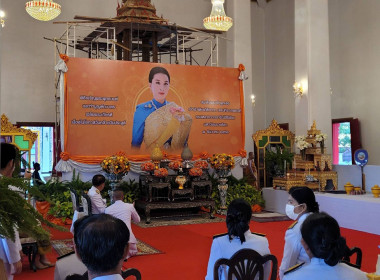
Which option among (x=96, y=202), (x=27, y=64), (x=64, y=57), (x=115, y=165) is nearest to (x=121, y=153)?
(x=115, y=165)

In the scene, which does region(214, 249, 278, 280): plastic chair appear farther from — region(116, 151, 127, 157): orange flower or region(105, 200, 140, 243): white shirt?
region(116, 151, 127, 157): orange flower

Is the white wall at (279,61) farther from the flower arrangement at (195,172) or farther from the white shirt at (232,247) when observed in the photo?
the white shirt at (232,247)

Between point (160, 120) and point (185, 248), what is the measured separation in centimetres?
484

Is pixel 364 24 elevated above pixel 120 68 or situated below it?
above

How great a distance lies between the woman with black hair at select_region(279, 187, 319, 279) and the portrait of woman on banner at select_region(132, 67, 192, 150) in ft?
25.3

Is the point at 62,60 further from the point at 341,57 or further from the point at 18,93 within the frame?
the point at 341,57

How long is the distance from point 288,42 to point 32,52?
9382mm

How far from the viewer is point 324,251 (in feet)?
7.86

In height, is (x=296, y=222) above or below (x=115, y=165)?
below

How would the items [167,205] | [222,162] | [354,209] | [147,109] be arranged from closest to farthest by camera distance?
1. [354,209]
2. [167,205]
3. [222,162]
4. [147,109]

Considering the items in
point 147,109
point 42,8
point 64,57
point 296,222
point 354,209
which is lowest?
point 354,209

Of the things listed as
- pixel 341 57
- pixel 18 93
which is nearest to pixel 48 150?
pixel 18 93

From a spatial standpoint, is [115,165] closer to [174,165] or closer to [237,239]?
[174,165]

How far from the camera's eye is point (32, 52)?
16781 mm
